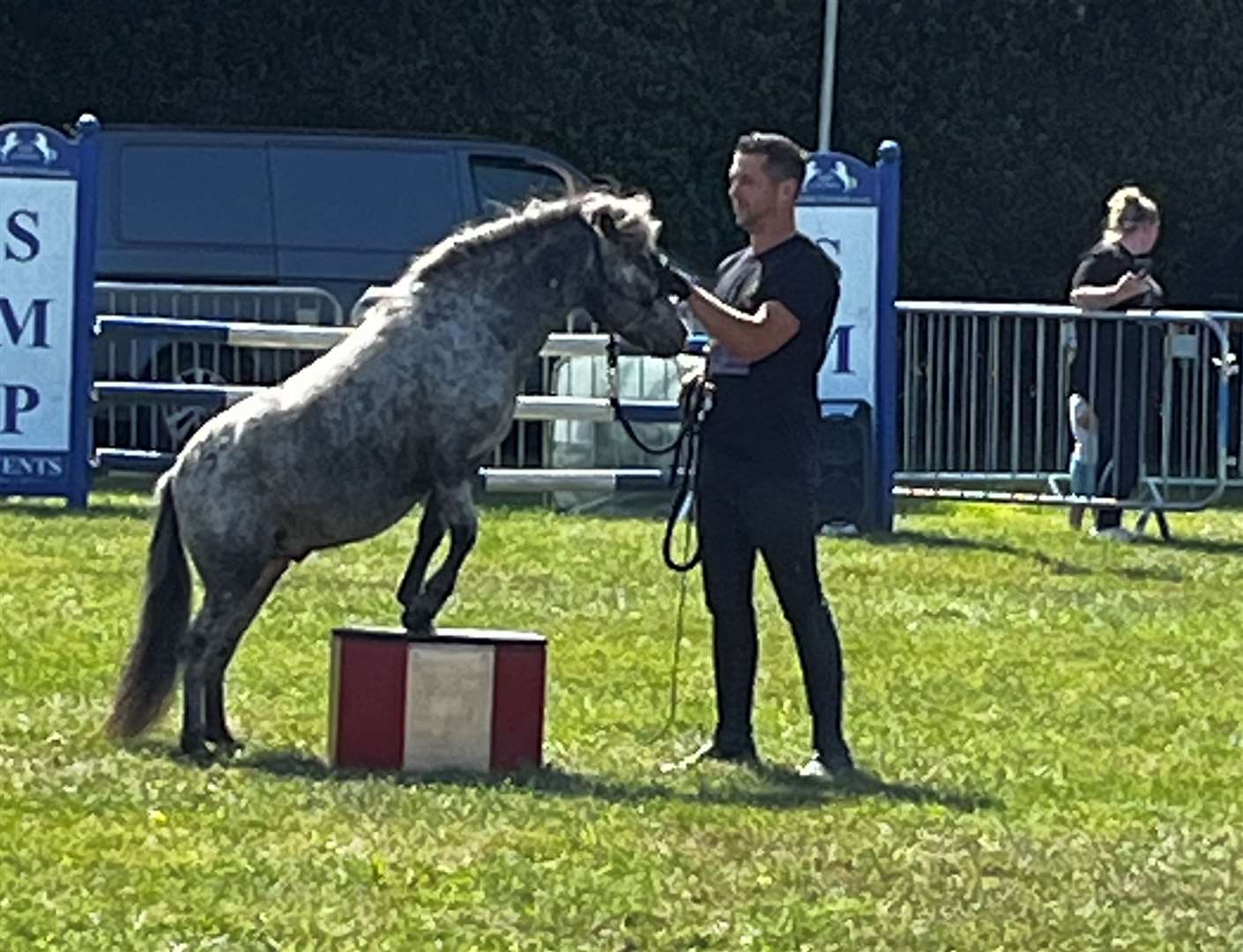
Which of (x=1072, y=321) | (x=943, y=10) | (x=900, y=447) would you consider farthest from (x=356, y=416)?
(x=943, y=10)

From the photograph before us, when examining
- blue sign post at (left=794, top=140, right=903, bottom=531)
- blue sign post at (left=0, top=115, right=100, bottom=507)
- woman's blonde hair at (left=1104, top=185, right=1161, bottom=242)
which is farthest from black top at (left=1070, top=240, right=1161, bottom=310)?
blue sign post at (left=0, top=115, right=100, bottom=507)

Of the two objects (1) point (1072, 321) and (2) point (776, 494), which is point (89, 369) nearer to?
(1) point (1072, 321)

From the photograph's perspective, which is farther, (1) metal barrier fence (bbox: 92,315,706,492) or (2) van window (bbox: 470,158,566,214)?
(2) van window (bbox: 470,158,566,214)

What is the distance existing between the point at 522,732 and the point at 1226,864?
2184 millimetres

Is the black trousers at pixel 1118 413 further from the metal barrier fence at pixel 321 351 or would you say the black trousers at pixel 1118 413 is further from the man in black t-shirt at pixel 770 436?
the man in black t-shirt at pixel 770 436

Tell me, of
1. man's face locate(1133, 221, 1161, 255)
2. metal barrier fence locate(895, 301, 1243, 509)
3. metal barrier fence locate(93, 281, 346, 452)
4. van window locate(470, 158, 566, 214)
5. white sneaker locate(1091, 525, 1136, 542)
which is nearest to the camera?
man's face locate(1133, 221, 1161, 255)

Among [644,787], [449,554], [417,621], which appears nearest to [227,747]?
[417,621]

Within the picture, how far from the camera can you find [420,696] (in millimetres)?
9719

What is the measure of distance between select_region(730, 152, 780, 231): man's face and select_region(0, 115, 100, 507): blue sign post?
27.0 ft

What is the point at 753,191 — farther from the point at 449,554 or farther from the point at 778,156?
the point at 449,554

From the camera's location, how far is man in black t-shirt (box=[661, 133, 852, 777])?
9.97 meters

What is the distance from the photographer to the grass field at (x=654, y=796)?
777cm

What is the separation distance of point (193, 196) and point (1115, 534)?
6382 millimetres

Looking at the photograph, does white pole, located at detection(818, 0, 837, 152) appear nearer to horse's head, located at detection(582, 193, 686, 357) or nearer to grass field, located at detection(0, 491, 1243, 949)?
grass field, located at detection(0, 491, 1243, 949)
